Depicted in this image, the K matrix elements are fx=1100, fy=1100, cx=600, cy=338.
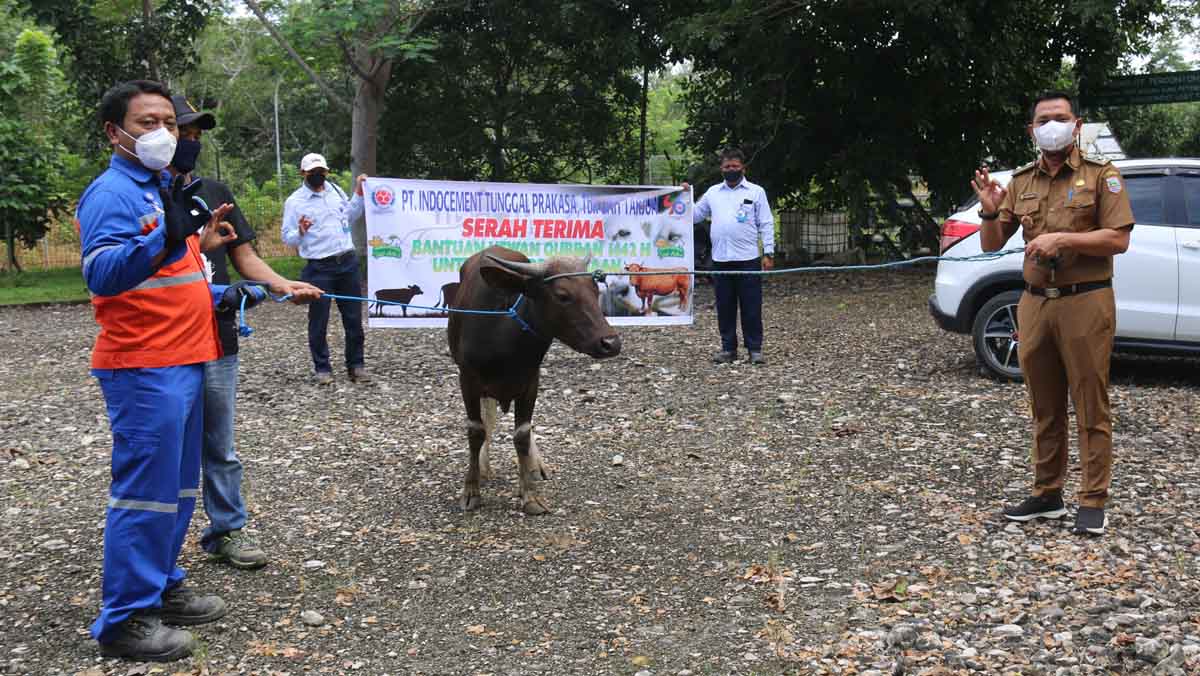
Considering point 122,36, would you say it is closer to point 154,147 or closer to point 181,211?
point 154,147

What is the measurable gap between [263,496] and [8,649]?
7.47 ft

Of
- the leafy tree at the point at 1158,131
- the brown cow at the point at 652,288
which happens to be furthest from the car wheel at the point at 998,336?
the leafy tree at the point at 1158,131

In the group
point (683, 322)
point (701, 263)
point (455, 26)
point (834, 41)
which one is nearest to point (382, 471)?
point (683, 322)

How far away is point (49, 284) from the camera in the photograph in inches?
838

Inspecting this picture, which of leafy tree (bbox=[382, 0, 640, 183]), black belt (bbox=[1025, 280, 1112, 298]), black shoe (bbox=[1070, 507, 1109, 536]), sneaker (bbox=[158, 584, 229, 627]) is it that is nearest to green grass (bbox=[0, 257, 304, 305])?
leafy tree (bbox=[382, 0, 640, 183])

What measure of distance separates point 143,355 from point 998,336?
23.9 feet

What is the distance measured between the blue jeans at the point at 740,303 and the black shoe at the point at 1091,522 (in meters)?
5.11

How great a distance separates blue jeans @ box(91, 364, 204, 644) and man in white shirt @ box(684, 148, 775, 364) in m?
6.82

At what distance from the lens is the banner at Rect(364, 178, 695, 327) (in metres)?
10.6

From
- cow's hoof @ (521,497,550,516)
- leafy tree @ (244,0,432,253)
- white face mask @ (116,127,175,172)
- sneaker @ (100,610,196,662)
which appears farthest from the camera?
leafy tree @ (244,0,432,253)

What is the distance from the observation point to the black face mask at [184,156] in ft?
15.4

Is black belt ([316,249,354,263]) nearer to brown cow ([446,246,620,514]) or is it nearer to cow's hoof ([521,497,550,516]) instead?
brown cow ([446,246,620,514])

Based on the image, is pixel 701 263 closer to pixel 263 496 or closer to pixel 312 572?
pixel 263 496

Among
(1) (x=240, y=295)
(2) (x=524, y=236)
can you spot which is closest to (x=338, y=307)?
(2) (x=524, y=236)
